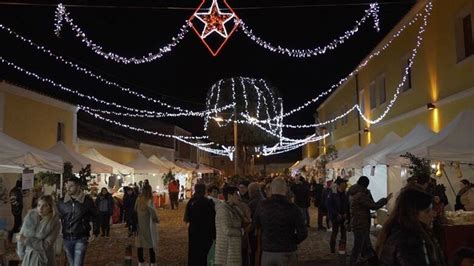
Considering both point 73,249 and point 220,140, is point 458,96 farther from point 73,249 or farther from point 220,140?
point 220,140

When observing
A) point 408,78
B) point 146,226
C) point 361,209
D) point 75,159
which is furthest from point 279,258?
point 408,78

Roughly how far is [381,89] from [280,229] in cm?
1823

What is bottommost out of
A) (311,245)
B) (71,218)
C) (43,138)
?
(311,245)

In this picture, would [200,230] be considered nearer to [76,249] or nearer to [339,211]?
[76,249]

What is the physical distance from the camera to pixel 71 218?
298 inches

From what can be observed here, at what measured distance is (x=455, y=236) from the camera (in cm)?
749

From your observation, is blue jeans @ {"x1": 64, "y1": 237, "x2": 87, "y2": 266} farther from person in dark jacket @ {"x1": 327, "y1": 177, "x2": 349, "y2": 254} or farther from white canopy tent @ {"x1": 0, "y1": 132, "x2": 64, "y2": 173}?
person in dark jacket @ {"x1": 327, "y1": 177, "x2": 349, "y2": 254}

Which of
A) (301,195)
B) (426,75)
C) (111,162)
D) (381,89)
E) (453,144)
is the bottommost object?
(301,195)

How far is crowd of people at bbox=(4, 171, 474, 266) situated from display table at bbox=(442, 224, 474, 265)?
0.23 m

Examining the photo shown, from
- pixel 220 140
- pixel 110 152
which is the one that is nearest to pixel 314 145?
pixel 220 140

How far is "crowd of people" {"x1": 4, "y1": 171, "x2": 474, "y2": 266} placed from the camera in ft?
11.4

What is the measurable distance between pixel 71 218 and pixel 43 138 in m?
16.8

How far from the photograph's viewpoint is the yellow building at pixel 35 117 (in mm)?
19594

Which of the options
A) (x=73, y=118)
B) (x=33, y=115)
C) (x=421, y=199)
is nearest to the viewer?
(x=421, y=199)
